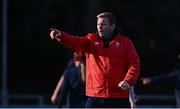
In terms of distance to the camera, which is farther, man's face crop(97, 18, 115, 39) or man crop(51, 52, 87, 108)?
man crop(51, 52, 87, 108)

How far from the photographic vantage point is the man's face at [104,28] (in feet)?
33.0

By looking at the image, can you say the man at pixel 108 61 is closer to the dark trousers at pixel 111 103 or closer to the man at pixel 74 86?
the dark trousers at pixel 111 103

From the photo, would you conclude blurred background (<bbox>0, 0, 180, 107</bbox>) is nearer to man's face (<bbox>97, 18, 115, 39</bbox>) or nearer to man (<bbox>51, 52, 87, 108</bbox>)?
man (<bbox>51, 52, 87, 108</bbox>)

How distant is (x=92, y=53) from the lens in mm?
10219

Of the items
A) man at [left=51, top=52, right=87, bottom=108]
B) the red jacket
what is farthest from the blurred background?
the red jacket

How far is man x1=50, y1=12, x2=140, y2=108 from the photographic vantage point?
396 inches

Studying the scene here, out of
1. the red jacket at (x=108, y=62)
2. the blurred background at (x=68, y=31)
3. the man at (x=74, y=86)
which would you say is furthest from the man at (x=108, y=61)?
the blurred background at (x=68, y=31)

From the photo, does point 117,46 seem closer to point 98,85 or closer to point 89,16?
point 98,85

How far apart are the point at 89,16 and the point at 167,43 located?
3678 millimetres

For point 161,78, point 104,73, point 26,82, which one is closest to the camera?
point 104,73

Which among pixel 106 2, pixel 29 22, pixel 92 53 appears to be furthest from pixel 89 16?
pixel 92 53

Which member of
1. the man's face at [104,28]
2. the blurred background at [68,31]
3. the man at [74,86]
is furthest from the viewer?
the blurred background at [68,31]

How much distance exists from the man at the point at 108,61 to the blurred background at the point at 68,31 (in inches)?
848

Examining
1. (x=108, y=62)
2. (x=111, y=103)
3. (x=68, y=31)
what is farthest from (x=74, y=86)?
(x=68, y=31)
